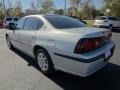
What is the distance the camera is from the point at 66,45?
4.34 metres

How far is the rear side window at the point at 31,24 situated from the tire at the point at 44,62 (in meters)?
0.78

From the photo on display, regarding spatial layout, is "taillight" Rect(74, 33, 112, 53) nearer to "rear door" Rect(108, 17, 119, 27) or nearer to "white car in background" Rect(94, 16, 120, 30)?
"white car in background" Rect(94, 16, 120, 30)

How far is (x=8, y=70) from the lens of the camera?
573cm

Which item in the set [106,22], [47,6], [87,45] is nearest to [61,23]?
[87,45]

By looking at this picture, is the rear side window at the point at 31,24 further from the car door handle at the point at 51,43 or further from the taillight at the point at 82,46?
the taillight at the point at 82,46

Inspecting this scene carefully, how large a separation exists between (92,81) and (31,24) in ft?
8.20

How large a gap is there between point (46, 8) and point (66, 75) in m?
56.1

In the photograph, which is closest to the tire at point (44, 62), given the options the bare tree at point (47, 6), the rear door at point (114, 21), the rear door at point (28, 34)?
the rear door at point (28, 34)

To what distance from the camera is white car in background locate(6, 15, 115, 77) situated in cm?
416

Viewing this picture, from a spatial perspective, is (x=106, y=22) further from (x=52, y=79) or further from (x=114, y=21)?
(x=52, y=79)

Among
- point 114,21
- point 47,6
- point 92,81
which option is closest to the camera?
point 92,81

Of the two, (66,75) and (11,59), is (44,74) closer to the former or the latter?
(66,75)

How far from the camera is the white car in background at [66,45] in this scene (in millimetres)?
4160

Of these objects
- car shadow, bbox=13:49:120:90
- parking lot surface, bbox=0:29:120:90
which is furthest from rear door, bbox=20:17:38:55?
car shadow, bbox=13:49:120:90
